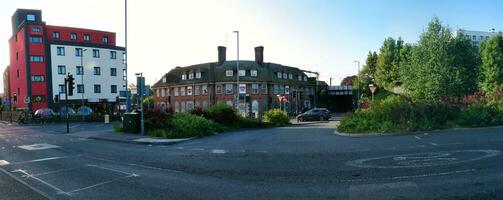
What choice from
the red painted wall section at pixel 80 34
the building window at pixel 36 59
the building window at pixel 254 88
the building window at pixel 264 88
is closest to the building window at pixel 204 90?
the building window at pixel 254 88

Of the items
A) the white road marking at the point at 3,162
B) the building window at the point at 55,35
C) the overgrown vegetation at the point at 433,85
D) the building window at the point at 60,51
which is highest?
the building window at the point at 55,35

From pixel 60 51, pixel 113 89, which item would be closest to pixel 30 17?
pixel 60 51

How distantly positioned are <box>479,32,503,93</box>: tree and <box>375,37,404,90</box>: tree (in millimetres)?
13823

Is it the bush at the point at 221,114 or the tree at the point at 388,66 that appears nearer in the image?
the bush at the point at 221,114

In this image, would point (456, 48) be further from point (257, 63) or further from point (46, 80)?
point (46, 80)

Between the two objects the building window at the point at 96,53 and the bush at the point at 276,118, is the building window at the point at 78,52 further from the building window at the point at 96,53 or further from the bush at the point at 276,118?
the bush at the point at 276,118

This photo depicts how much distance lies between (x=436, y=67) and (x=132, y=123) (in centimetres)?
3550

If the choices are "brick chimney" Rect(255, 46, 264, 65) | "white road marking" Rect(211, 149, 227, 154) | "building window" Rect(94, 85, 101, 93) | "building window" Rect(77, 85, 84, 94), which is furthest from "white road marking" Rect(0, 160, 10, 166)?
"brick chimney" Rect(255, 46, 264, 65)

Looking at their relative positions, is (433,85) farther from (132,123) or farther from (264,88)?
(132,123)

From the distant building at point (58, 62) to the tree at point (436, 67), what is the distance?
49.8 m

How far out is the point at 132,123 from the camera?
23.6m

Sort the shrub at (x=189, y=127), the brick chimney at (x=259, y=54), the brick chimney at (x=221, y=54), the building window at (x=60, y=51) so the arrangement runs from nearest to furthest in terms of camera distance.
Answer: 1. the shrub at (x=189, y=127)
2. the building window at (x=60, y=51)
3. the brick chimney at (x=221, y=54)
4. the brick chimney at (x=259, y=54)

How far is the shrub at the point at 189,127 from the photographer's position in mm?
20578

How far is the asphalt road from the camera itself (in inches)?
279
